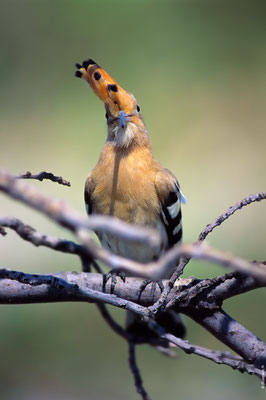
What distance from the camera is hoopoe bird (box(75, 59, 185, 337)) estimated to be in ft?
6.02

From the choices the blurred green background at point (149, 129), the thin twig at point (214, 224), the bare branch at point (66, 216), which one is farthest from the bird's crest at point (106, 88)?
the blurred green background at point (149, 129)

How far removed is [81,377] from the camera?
2773 millimetres

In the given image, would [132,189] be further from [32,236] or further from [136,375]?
[32,236]

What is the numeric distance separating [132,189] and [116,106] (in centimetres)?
23

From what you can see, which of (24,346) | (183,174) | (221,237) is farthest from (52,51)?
(24,346)

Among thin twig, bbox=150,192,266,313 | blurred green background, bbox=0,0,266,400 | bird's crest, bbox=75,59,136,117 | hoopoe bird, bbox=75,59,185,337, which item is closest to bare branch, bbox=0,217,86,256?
thin twig, bbox=150,192,266,313

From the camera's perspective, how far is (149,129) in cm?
460

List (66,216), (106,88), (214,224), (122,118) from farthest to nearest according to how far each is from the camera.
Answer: (122,118)
(106,88)
(214,224)
(66,216)

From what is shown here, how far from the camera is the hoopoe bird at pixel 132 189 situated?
1834 millimetres

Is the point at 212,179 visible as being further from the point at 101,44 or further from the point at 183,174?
the point at 101,44

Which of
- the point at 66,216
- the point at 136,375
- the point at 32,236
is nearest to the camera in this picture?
the point at 66,216

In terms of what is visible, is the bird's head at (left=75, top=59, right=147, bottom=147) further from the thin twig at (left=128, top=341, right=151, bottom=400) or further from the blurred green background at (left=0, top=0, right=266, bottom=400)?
the blurred green background at (left=0, top=0, right=266, bottom=400)

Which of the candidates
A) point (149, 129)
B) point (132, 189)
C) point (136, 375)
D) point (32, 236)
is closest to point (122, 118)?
point (132, 189)

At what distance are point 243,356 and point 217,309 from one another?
0.10 meters
